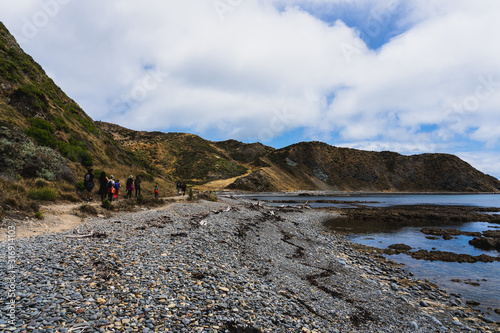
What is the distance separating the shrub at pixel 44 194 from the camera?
47.7 ft

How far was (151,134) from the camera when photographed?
137 m

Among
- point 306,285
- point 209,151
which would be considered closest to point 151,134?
point 209,151

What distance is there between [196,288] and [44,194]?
13.4 m

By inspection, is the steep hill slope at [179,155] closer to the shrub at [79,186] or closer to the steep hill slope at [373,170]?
the steep hill slope at [373,170]

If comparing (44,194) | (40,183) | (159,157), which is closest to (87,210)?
(44,194)

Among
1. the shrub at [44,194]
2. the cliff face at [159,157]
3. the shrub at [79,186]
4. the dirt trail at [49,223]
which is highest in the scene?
the cliff face at [159,157]

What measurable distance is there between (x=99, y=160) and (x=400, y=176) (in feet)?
560

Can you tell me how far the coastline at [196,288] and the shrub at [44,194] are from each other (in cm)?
333

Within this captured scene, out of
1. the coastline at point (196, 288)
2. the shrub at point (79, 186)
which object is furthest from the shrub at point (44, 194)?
the coastline at point (196, 288)

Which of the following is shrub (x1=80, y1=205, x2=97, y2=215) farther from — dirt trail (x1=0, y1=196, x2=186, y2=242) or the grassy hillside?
the grassy hillside

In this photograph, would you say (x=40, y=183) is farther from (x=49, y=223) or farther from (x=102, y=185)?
(x=49, y=223)

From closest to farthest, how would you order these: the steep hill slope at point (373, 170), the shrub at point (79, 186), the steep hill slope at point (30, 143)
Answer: the steep hill slope at point (30, 143), the shrub at point (79, 186), the steep hill slope at point (373, 170)

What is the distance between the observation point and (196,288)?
7660mm

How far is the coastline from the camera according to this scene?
5.60m
